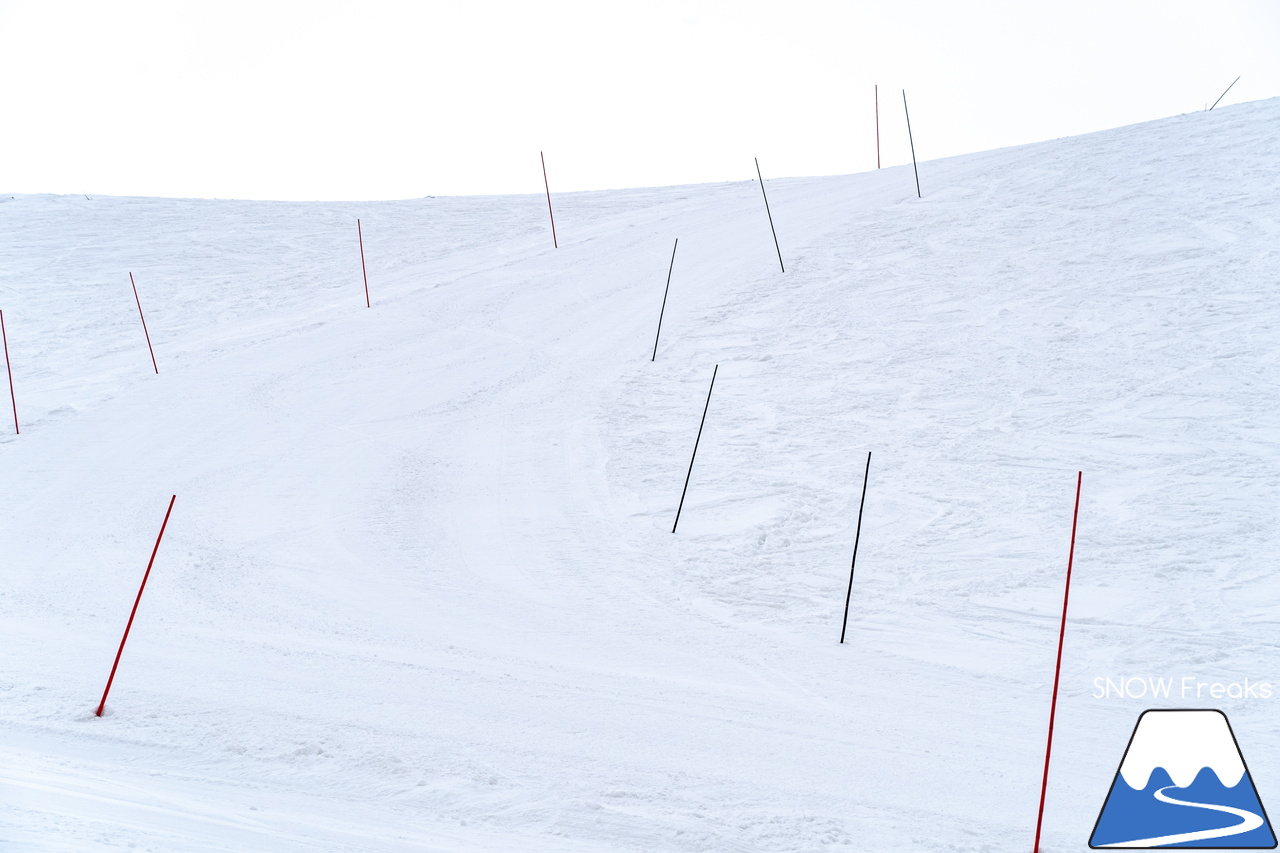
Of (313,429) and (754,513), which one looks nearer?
(754,513)

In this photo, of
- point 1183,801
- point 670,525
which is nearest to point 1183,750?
point 1183,801

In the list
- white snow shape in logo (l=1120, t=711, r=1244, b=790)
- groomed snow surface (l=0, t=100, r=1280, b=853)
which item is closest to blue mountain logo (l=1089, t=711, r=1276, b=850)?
white snow shape in logo (l=1120, t=711, r=1244, b=790)

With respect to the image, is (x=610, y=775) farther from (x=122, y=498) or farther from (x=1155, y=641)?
(x=122, y=498)

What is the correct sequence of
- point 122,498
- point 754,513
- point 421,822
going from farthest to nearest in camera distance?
point 122,498, point 754,513, point 421,822

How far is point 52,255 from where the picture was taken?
23.2m

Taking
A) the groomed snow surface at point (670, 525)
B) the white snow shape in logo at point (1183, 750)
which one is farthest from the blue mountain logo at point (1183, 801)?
the groomed snow surface at point (670, 525)

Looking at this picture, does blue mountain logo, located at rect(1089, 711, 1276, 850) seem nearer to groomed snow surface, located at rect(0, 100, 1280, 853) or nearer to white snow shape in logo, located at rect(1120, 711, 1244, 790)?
white snow shape in logo, located at rect(1120, 711, 1244, 790)

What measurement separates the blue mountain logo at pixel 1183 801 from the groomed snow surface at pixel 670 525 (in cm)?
27

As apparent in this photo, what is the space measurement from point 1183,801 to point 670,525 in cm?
616

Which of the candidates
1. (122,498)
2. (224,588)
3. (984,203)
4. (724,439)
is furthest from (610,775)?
(984,203)

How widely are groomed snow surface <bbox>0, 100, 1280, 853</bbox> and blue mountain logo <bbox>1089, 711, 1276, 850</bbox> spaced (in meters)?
0.27

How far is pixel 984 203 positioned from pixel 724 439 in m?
9.19

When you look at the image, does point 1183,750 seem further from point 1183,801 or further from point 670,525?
point 670,525

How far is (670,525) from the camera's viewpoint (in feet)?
34.9
